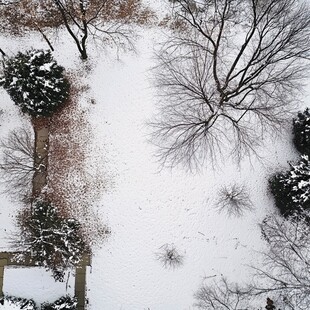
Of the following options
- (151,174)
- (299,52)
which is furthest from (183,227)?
(299,52)

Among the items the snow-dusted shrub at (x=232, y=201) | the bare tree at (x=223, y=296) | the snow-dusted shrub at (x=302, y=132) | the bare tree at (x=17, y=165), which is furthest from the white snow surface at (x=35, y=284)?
the snow-dusted shrub at (x=302, y=132)

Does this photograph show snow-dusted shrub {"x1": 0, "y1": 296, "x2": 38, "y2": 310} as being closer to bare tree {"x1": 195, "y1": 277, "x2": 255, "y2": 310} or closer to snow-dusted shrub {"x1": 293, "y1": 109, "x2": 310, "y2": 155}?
bare tree {"x1": 195, "y1": 277, "x2": 255, "y2": 310}

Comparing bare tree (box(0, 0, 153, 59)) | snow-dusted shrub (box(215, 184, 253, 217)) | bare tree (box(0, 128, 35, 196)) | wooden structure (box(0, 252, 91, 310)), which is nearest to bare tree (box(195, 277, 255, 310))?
snow-dusted shrub (box(215, 184, 253, 217))

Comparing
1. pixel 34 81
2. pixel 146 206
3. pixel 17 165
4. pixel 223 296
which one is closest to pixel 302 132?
pixel 146 206

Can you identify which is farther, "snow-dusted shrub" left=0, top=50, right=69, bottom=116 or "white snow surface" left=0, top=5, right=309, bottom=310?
"white snow surface" left=0, top=5, right=309, bottom=310

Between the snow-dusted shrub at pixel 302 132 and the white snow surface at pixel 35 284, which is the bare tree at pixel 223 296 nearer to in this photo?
the white snow surface at pixel 35 284

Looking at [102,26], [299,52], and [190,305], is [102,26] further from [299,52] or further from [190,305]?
[190,305]
